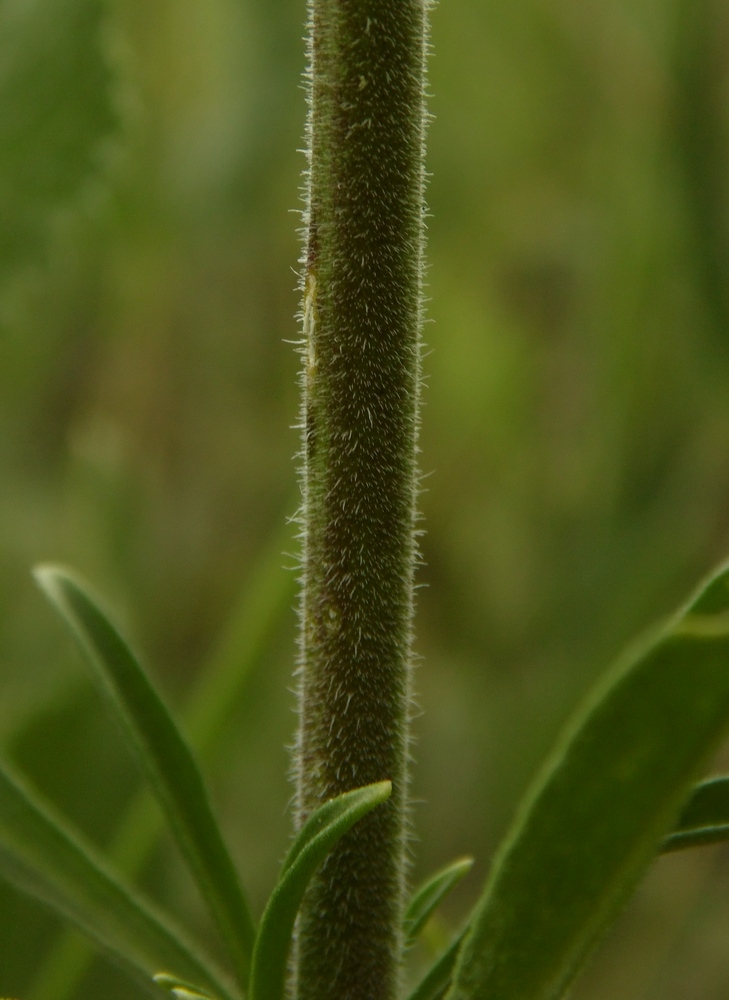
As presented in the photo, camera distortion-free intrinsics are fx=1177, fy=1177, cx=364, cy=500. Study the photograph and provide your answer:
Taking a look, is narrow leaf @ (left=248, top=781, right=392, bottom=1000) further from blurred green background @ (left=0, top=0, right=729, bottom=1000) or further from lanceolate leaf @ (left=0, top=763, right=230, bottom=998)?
blurred green background @ (left=0, top=0, right=729, bottom=1000)

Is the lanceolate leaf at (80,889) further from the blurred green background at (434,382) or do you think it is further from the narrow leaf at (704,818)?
the blurred green background at (434,382)

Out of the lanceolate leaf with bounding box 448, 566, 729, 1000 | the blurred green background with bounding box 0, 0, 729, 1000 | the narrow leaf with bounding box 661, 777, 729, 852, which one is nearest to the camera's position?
the lanceolate leaf with bounding box 448, 566, 729, 1000

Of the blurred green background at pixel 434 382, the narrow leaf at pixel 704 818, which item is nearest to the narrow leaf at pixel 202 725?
the blurred green background at pixel 434 382

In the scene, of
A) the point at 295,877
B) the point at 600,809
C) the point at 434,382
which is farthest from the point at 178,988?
the point at 434,382

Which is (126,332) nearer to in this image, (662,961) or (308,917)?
(662,961)

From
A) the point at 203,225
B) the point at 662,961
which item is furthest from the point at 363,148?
the point at 203,225

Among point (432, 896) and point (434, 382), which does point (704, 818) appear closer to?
point (432, 896)

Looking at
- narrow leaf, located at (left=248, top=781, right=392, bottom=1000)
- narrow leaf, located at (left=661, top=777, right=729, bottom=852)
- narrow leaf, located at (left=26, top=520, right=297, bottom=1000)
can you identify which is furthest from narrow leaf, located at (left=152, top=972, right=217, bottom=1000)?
narrow leaf, located at (left=26, top=520, right=297, bottom=1000)
